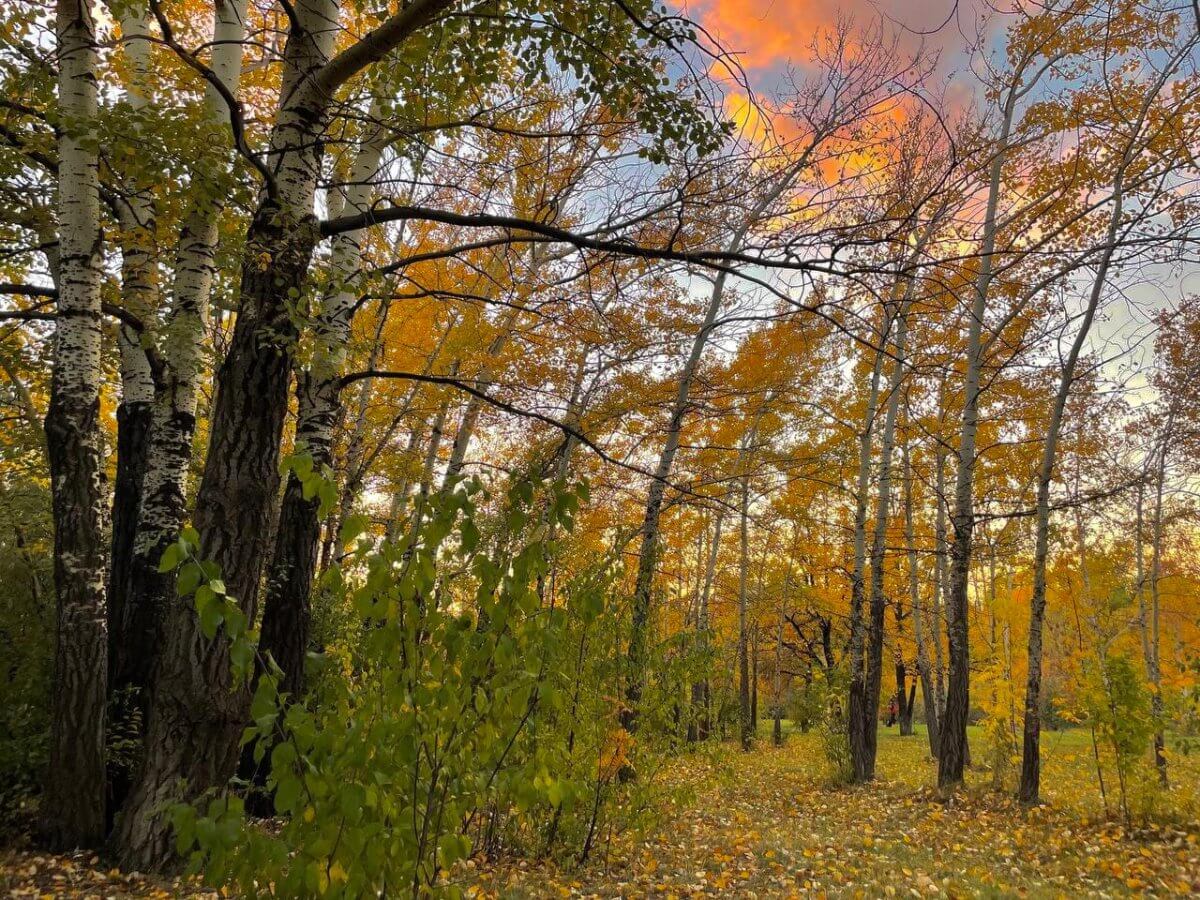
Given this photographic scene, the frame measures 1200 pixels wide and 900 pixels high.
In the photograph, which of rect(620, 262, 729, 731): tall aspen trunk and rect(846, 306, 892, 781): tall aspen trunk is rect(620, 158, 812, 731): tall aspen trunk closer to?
Result: rect(620, 262, 729, 731): tall aspen trunk

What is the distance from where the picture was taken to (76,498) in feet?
13.3

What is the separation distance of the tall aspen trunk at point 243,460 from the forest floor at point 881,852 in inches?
66.9

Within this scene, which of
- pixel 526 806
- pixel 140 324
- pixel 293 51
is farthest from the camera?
pixel 140 324

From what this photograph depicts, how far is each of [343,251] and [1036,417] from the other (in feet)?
35.0

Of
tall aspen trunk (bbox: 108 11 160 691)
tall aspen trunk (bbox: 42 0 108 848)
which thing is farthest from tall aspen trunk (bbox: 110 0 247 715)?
tall aspen trunk (bbox: 42 0 108 848)

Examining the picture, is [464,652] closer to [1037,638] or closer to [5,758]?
[5,758]

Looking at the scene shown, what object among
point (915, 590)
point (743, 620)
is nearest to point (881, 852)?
point (915, 590)

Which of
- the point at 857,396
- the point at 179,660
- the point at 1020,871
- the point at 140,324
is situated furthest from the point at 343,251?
the point at 857,396

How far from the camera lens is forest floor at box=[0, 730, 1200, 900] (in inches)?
151

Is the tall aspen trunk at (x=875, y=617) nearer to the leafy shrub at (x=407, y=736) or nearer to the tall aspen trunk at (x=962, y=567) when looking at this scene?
the tall aspen trunk at (x=962, y=567)

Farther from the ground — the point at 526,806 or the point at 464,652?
the point at 464,652

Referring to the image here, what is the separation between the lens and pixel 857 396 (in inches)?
500

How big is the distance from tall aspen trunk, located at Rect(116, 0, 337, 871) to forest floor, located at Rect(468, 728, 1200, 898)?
1.70 m

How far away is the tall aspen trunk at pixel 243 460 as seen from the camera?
2945 millimetres
